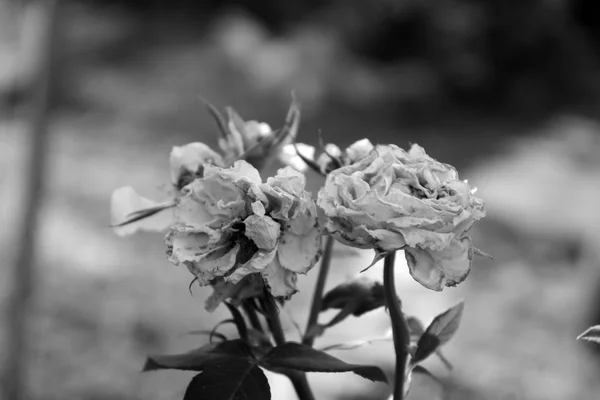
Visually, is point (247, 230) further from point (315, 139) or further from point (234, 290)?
point (315, 139)

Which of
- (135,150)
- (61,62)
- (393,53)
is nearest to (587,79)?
(393,53)

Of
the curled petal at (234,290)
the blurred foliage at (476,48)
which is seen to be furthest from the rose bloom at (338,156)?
the blurred foliage at (476,48)

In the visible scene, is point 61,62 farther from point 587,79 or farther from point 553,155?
point 587,79

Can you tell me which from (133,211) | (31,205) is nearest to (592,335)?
(133,211)

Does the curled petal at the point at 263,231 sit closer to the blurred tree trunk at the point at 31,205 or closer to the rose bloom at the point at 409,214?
the rose bloom at the point at 409,214

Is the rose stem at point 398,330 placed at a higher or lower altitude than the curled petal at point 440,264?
lower
